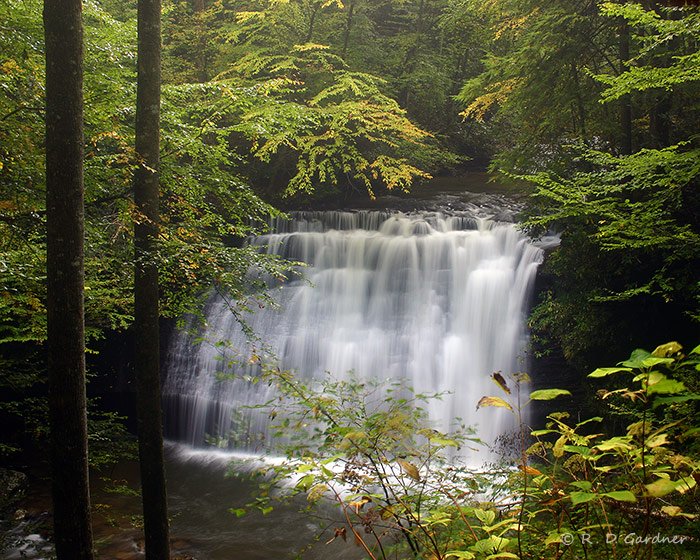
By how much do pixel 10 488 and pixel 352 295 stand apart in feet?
23.2

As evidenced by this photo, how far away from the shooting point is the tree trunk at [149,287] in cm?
500

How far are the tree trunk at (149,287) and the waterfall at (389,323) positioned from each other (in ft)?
14.4

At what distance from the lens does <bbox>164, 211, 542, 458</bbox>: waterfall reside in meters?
10.1

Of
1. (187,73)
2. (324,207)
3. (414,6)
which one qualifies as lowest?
(324,207)

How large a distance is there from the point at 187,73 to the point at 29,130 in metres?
9.57

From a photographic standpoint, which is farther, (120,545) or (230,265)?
(120,545)

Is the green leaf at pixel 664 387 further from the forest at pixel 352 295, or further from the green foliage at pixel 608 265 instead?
the green foliage at pixel 608 265

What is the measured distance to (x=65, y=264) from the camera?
3.94 metres

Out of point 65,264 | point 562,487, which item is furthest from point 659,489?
point 65,264

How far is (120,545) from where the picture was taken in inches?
283

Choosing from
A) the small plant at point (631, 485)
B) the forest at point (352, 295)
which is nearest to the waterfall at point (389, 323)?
the forest at point (352, 295)

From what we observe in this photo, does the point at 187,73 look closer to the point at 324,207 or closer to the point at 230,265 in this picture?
the point at 324,207

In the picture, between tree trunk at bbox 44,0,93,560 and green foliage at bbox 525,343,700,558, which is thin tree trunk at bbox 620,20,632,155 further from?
tree trunk at bbox 44,0,93,560

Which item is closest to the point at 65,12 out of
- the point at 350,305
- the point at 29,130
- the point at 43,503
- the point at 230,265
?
the point at 29,130
